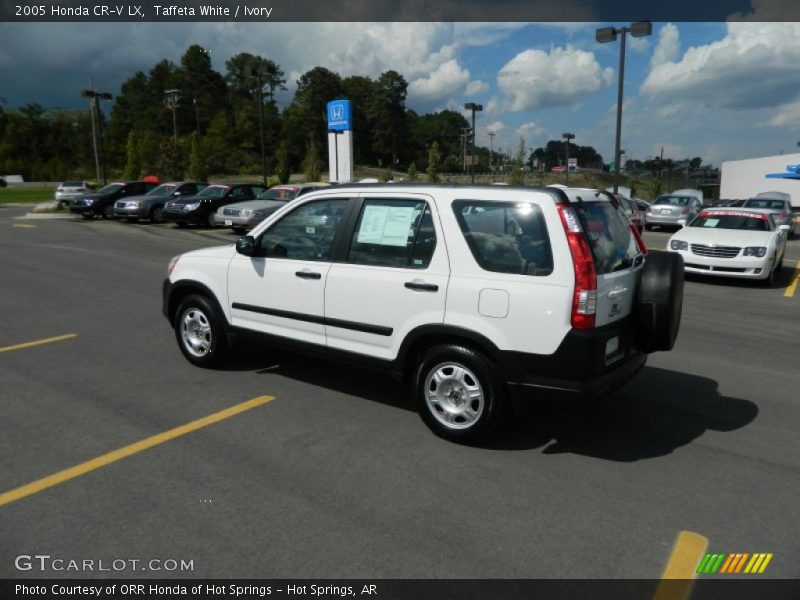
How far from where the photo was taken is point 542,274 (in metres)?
3.82

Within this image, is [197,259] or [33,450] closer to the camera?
[33,450]

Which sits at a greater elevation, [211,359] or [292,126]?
[292,126]

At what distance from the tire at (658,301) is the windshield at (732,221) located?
376 inches

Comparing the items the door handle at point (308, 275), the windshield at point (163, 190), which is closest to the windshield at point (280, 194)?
the windshield at point (163, 190)

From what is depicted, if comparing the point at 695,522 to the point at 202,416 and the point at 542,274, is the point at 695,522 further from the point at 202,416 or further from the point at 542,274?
the point at 202,416

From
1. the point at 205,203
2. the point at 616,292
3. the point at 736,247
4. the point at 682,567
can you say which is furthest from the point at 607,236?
the point at 205,203

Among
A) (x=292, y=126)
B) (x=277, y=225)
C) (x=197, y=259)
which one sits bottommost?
(x=197, y=259)

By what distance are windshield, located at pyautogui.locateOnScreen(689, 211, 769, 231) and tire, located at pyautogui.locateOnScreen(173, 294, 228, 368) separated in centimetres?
1096

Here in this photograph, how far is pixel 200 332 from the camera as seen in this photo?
19.1ft

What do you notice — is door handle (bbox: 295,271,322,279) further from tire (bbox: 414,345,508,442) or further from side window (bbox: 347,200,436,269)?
tire (bbox: 414,345,508,442)

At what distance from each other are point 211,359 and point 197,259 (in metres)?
0.96

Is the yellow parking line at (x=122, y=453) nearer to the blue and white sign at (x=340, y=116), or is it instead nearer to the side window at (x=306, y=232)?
A: the side window at (x=306, y=232)
